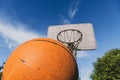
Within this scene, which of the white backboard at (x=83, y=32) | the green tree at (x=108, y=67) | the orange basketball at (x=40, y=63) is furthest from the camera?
the green tree at (x=108, y=67)

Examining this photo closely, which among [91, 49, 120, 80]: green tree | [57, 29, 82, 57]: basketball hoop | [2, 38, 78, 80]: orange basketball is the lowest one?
[2, 38, 78, 80]: orange basketball

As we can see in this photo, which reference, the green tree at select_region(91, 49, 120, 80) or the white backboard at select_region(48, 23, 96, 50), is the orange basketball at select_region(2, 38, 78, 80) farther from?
the green tree at select_region(91, 49, 120, 80)

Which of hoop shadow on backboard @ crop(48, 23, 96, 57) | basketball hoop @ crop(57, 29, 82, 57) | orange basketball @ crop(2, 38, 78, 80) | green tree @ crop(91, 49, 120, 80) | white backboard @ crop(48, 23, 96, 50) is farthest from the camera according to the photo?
Result: green tree @ crop(91, 49, 120, 80)

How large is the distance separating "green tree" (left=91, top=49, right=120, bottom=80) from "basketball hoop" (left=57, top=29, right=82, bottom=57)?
12335 millimetres

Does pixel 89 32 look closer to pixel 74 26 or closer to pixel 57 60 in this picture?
pixel 74 26

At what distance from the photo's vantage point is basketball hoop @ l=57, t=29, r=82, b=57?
35.5 ft

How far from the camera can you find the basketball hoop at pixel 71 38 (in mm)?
10828

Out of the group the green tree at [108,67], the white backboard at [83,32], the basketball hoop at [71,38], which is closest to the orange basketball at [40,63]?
the basketball hoop at [71,38]

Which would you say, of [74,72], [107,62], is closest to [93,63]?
[107,62]

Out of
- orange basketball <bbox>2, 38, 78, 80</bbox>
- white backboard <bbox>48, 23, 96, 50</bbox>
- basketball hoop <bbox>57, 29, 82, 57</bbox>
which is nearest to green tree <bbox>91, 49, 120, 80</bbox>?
white backboard <bbox>48, 23, 96, 50</bbox>

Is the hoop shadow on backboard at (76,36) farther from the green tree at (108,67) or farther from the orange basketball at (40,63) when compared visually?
the green tree at (108,67)

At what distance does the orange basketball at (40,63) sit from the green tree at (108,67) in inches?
753

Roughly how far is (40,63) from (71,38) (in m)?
7.38

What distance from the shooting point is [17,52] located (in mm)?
3928
